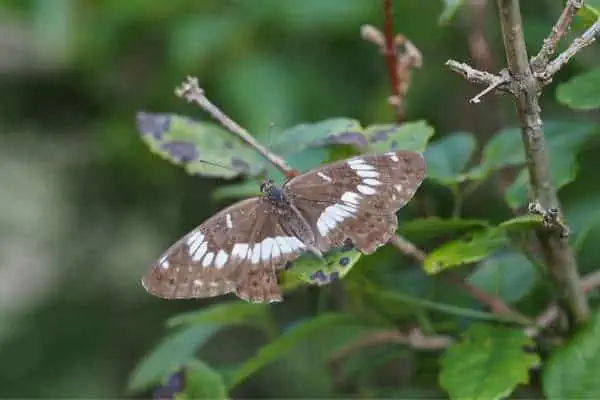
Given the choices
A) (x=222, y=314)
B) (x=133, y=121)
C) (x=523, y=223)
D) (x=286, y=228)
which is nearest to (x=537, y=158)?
(x=523, y=223)

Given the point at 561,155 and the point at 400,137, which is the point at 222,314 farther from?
the point at 561,155

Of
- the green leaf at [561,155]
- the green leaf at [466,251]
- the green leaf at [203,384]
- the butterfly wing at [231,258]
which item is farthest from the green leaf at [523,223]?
the green leaf at [203,384]

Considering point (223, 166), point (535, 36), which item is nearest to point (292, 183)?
point (223, 166)

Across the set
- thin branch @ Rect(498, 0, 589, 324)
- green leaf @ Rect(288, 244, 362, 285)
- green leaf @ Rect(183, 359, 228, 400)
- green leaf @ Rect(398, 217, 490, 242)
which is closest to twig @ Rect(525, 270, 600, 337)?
thin branch @ Rect(498, 0, 589, 324)

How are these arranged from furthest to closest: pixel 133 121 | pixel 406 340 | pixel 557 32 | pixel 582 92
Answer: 1. pixel 133 121
2. pixel 406 340
3. pixel 582 92
4. pixel 557 32

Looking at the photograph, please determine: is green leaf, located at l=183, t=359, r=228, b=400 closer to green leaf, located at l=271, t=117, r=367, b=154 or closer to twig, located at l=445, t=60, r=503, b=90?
green leaf, located at l=271, t=117, r=367, b=154

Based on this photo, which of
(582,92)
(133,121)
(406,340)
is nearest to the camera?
(582,92)
